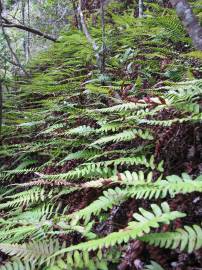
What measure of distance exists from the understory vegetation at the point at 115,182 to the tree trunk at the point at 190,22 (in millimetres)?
363

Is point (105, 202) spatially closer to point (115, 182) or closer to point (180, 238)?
point (115, 182)

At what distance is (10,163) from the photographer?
4793 millimetres

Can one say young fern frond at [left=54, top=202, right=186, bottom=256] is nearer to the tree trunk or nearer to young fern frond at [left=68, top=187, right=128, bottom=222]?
young fern frond at [left=68, top=187, right=128, bottom=222]

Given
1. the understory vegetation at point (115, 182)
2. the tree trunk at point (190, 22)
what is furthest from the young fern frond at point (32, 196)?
the tree trunk at point (190, 22)

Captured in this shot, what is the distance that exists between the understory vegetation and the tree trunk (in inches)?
14.3

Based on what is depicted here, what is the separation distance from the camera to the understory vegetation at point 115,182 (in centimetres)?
202

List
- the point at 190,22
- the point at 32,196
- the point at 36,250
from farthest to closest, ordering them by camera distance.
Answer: the point at 190,22 → the point at 32,196 → the point at 36,250

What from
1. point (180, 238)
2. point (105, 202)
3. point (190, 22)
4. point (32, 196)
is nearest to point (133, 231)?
point (180, 238)

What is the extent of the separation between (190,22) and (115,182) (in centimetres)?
251


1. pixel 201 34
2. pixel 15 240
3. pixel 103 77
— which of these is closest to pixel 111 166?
pixel 15 240

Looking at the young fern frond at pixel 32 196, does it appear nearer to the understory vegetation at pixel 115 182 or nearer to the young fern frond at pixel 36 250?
the understory vegetation at pixel 115 182

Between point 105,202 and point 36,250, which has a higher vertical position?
point 105,202

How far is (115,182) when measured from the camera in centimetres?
240

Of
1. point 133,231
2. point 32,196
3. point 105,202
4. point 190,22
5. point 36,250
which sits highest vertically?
point 190,22
